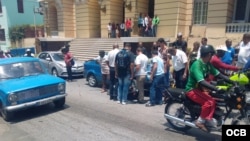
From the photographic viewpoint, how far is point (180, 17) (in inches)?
649

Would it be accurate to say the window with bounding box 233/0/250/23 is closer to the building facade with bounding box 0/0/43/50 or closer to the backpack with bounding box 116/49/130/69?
the backpack with bounding box 116/49/130/69

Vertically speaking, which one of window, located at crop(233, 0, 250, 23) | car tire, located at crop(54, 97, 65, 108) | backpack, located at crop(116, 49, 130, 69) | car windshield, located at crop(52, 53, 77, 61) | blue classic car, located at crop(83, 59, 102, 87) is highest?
window, located at crop(233, 0, 250, 23)

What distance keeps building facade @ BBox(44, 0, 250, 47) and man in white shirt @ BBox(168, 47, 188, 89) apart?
867 cm

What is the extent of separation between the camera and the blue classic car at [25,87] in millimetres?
5648

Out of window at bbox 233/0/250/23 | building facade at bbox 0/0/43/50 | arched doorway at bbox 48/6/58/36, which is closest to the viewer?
window at bbox 233/0/250/23

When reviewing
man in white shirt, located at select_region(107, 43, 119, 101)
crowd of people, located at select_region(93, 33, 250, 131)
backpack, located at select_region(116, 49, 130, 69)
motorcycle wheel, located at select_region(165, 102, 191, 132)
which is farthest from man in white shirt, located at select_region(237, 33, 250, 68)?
man in white shirt, located at select_region(107, 43, 119, 101)

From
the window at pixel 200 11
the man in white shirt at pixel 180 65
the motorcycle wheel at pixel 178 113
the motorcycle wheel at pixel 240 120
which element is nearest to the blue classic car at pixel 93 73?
the man in white shirt at pixel 180 65

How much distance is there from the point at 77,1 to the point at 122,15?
17.4 feet

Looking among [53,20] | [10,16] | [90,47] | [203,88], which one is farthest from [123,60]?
[10,16]

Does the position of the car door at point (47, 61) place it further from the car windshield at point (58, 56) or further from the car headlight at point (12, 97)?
the car headlight at point (12, 97)

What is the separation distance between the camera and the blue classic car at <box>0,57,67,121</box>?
222 inches

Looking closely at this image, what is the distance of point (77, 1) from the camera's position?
23.8m

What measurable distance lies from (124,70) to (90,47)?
43.0 ft

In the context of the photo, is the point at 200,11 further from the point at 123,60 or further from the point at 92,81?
the point at 123,60
